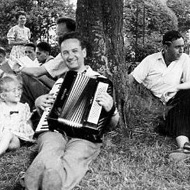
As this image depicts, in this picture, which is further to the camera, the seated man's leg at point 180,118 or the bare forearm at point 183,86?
the bare forearm at point 183,86

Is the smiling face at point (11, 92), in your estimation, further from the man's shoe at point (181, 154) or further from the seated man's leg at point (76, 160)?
the man's shoe at point (181, 154)

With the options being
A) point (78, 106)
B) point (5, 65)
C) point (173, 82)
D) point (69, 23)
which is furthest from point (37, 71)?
point (5, 65)

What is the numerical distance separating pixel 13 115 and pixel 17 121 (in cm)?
8

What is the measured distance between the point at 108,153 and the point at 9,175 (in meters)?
1.04

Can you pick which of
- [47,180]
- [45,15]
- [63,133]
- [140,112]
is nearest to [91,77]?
[63,133]

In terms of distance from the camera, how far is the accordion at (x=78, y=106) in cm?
376

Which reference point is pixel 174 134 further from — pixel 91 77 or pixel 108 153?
pixel 91 77

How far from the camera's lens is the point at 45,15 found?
1360 centimetres

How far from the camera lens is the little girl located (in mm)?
4559

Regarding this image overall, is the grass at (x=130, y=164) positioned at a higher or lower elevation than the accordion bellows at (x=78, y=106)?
lower

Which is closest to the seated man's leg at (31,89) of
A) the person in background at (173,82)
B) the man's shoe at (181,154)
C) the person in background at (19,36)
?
the person in background at (173,82)

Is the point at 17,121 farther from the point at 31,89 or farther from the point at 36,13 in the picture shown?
the point at 36,13

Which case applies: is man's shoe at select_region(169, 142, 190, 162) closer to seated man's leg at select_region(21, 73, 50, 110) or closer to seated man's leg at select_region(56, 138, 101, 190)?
seated man's leg at select_region(56, 138, 101, 190)

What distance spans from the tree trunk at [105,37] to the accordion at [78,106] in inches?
45.7
